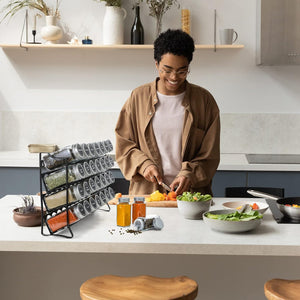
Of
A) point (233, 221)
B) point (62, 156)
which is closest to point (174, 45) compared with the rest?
point (62, 156)

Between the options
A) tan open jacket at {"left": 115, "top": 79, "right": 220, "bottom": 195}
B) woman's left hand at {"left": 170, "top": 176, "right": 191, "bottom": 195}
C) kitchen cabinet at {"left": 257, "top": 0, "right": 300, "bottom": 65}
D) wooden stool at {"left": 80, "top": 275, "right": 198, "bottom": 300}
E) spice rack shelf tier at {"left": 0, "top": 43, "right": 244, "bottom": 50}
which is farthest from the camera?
spice rack shelf tier at {"left": 0, "top": 43, "right": 244, "bottom": 50}

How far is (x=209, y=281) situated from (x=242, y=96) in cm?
264

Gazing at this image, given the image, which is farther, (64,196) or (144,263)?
(144,263)

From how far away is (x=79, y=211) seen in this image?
2150 mm

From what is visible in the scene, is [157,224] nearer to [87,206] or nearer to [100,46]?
[87,206]

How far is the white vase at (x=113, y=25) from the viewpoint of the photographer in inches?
173

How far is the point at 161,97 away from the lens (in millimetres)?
3053

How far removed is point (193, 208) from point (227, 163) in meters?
1.78

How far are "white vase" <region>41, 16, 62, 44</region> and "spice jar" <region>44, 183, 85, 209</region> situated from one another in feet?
8.56

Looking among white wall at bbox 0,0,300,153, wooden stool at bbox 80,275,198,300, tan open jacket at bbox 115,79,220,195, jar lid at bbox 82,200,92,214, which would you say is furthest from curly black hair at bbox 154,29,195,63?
white wall at bbox 0,0,300,153

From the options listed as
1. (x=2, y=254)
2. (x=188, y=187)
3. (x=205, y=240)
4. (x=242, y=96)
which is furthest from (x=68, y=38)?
(x=205, y=240)

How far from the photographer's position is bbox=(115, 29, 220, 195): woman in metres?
2.99

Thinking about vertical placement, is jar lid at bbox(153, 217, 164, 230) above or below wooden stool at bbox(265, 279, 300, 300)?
above

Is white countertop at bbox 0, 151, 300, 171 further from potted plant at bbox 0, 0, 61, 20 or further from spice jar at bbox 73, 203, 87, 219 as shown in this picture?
spice jar at bbox 73, 203, 87, 219
